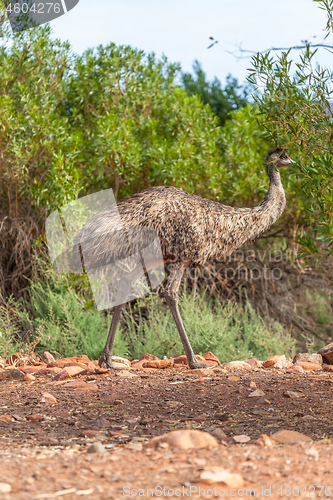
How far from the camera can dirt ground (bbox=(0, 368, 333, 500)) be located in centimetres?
235

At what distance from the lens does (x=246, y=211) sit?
589 centimetres

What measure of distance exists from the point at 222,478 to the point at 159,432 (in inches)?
49.6

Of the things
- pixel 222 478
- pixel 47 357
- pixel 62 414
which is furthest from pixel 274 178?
pixel 222 478

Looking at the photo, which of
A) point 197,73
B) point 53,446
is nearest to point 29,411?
point 53,446

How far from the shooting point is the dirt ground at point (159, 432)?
2.35m

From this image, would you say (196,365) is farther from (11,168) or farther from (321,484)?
(11,168)

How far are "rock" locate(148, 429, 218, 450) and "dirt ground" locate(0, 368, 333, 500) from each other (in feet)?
0.13

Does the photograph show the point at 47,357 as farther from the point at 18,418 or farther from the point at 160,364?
the point at 18,418

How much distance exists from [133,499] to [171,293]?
10.7 ft

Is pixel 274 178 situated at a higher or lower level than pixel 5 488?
higher

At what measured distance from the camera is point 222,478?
2.30 metres

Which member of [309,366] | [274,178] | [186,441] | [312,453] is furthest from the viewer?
[274,178]

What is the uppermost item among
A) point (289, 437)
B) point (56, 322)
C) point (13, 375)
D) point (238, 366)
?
point (56, 322)

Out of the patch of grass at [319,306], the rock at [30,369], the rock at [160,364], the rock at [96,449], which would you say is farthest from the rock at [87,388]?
the patch of grass at [319,306]
